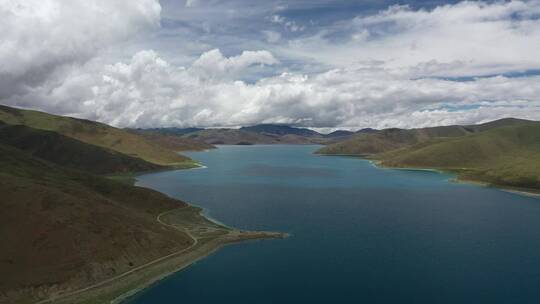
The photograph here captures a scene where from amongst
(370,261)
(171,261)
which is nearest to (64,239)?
(171,261)

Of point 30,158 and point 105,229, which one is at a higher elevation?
point 30,158

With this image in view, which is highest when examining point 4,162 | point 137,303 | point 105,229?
point 4,162

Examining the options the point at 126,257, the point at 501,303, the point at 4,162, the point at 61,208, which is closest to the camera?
the point at 501,303

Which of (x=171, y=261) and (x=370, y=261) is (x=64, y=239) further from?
(x=370, y=261)

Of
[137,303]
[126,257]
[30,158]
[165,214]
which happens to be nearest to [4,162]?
[30,158]

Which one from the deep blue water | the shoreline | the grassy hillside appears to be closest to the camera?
the deep blue water

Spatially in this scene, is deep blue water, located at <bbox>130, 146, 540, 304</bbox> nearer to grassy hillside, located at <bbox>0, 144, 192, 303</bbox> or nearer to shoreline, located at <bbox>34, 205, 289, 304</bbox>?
shoreline, located at <bbox>34, 205, 289, 304</bbox>

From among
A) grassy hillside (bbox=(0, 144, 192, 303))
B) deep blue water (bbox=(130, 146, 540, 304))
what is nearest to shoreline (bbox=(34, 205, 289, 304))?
grassy hillside (bbox=(0, 144, 192, 303))

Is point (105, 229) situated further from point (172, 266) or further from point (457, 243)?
point (457, 243)
